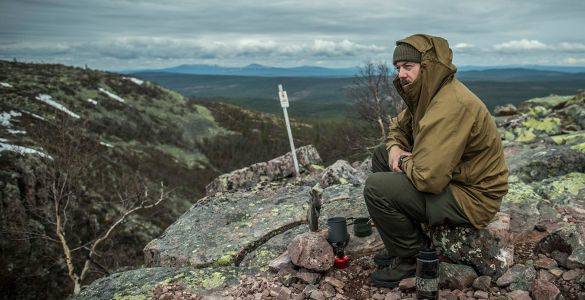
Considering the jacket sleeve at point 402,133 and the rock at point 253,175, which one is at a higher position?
the jacket sleeve at point 402,133

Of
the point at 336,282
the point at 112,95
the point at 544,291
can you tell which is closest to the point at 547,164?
the point at 544,291

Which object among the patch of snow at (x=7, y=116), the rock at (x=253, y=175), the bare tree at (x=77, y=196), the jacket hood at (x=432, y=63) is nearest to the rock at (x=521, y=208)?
the jacket hood at (x=432, y=63)

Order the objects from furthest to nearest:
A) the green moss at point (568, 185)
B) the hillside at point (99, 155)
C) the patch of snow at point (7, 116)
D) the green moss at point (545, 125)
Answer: the patch of snow at point (7, 116)
the hillside at point (99, 155)
the green moss at point (545, 125)
the green moss at point (568, 185)

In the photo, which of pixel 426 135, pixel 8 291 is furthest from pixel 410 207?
pixel 8 291

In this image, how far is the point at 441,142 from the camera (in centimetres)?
458

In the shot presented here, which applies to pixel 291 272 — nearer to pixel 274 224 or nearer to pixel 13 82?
pixel 274 224

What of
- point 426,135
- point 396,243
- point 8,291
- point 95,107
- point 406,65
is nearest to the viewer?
point 426,135

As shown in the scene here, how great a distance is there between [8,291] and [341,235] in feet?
121

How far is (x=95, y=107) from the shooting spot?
111 m

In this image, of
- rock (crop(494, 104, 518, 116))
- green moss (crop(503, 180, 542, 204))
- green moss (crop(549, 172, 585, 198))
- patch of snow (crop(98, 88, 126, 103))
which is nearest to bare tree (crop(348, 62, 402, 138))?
rock (crop(494, 104, 518, 116))

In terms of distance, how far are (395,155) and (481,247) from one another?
160cm

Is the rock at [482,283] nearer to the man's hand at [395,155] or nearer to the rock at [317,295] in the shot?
the man's hand at [395,155]

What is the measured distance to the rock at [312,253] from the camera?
5.92 m

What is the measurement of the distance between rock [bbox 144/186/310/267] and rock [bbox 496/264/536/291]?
140 inches
